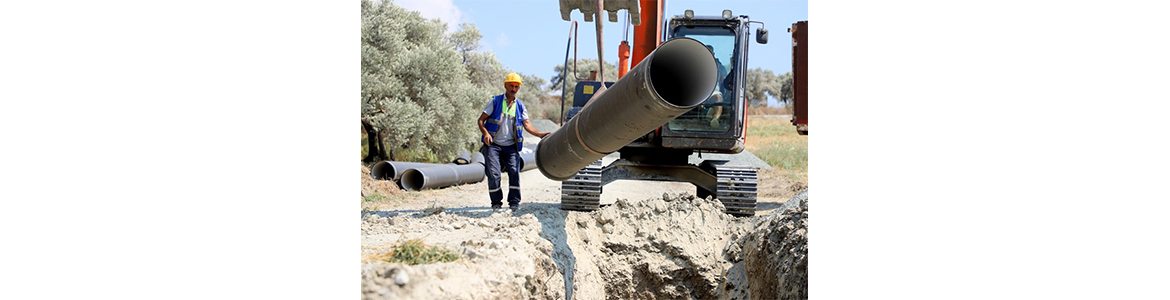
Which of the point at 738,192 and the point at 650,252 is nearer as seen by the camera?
the point at 650,252

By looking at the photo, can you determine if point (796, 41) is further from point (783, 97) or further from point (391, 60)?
point (783, 97)

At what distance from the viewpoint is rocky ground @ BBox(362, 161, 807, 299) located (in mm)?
4160

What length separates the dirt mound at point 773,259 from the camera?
4.83 meters

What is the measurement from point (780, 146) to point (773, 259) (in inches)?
683

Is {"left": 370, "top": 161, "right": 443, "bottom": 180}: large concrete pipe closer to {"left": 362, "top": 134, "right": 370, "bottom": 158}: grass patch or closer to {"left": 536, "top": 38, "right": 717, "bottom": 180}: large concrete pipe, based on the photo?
{"left": 362, "top": 134, "right": 370, "bottom": 158}: grass patch

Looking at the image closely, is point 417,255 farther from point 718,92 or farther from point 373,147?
point 373,147

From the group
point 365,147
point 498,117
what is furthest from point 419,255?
point 365,147

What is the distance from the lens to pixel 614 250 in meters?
6.23

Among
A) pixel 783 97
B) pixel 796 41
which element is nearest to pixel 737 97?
pixel 796 41

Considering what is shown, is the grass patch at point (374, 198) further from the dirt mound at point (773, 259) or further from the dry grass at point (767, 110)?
the dry grass at point (767, 110)

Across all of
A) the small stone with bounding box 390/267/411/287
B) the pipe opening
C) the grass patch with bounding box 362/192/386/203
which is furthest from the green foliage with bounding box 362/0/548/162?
the small stone with bounding box 390/267/411/287

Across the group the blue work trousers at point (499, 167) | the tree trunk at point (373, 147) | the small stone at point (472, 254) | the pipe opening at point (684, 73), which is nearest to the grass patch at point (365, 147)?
the tree trunk at point (373, 147)

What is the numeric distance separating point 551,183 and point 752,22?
7.02 metres

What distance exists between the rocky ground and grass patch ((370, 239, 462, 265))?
0.24 ft
